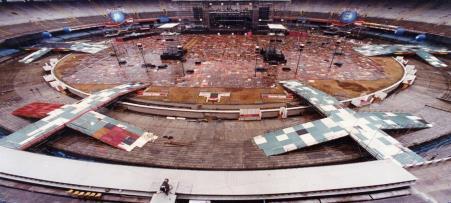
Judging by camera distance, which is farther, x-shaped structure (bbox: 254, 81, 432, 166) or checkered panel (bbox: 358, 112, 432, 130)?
checkered panel (bbox: 358, 112, 432, 130)

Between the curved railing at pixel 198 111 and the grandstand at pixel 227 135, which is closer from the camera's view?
the grandstand at pixel 227 135

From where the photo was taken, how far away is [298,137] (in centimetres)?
2528

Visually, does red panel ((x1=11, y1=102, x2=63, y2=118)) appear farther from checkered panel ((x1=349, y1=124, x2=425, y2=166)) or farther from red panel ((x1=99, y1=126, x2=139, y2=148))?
checkered panel ((x1=349, y1=124, x2=425, y2=166))

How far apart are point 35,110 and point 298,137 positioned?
38601 mm

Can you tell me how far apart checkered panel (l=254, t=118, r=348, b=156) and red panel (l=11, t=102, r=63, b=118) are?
1234 inches

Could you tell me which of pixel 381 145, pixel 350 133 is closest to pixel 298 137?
pixel 350 133

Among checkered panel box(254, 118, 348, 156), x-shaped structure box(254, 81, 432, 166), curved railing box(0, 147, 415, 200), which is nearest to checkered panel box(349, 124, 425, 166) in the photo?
x-shaped structure box(254, 81, 432, 166)

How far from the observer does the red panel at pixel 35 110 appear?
100 feet

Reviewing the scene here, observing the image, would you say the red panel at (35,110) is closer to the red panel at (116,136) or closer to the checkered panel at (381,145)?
the red panel at (116,136)

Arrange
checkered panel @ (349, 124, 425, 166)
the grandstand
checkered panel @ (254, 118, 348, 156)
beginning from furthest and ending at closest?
1. checkered panel @ (254, 118, 348, 156)
2. checkered panel @ (349, 124, 425, 166)
3. the grandstand

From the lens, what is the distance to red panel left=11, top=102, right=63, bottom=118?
100ft

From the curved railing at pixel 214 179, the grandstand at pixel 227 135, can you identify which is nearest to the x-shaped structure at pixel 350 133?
the grandstand at pixel 227 135

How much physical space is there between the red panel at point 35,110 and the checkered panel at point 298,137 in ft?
103

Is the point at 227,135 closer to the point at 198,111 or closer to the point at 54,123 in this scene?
the point at 198,111
